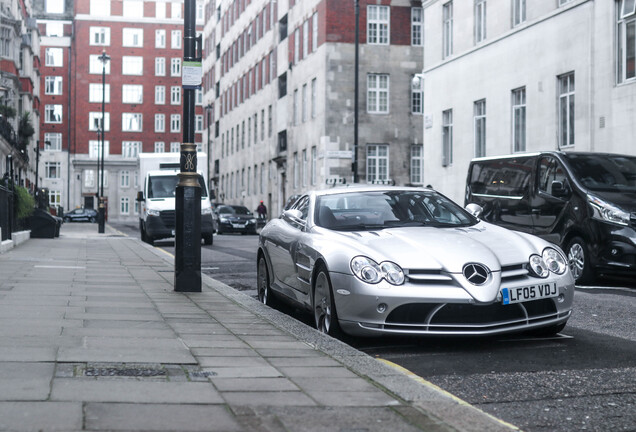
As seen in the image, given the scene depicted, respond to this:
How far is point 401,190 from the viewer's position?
31.1 ft

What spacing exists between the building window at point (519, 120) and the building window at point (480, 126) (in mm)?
2056

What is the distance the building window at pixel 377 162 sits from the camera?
160 feet

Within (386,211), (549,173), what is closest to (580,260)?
(549,173)

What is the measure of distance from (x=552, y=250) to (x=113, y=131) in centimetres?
10061

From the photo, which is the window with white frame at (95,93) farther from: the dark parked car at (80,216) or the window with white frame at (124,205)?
the dark parked car at (80,216)

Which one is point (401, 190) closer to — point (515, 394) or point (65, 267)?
point (515, 394)

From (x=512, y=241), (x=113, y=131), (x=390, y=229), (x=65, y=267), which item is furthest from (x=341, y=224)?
(x=113, y=131)

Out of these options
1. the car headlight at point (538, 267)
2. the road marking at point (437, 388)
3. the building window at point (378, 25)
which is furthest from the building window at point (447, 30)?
the road marking at point (437, 388)

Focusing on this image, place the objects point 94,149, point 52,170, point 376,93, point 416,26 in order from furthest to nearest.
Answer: point 94,149, point 52,170, point 416,26, point 376,93

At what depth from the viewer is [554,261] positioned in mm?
7910

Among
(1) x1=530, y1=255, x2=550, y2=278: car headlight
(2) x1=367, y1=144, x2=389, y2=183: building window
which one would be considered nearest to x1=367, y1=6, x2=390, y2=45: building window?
(2) x1=367, y1=144, x2=389, y2=183: building window

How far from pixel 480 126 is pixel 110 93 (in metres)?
79.6

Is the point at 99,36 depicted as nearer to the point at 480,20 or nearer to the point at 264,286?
the point at 480,20

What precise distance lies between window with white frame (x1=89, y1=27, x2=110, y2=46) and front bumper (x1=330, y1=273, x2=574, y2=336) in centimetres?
10188
